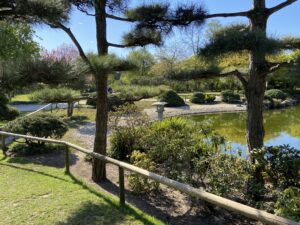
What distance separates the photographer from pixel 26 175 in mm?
5945

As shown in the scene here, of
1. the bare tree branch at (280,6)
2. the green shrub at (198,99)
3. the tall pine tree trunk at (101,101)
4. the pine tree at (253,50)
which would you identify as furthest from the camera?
the green shrub at (198,99)

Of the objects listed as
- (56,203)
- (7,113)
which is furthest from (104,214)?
(7,113)

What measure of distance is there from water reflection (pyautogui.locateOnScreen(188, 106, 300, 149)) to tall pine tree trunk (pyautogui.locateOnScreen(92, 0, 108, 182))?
16.4 feet

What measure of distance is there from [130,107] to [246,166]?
406 cm

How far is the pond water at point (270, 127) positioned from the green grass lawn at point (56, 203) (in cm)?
556

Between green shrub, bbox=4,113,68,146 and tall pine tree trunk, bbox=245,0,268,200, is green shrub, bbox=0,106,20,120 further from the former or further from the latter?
tall pine tree trunk, bbox=245,0,268,200

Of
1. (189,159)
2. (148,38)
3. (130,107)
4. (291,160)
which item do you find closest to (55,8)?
(148,38)

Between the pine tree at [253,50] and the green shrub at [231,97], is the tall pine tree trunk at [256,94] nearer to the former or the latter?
the pine tree at [253,50]

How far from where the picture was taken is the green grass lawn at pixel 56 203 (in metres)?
4.00

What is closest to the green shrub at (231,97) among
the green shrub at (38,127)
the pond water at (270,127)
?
the pond water at (270,127)

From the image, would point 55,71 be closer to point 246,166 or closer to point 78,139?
point 246,166

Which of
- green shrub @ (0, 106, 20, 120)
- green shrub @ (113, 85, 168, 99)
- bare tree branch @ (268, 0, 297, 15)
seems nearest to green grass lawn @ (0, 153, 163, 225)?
green shrub @ (113, 85, 168, 99)

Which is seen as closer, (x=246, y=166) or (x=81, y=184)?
(x=246, y=166)

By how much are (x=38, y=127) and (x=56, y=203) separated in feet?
13.1
